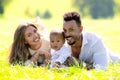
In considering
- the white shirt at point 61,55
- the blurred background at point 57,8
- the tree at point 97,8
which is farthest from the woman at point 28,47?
the tree at point 97,8

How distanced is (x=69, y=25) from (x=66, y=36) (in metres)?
0.21

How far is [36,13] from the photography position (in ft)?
446

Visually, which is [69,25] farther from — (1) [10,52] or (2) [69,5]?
(2) [69,5]

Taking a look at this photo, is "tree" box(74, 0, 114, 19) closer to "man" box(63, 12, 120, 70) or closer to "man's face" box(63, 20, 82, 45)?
"man" box(63, 12, 120, 70)

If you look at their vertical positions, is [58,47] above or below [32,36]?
below

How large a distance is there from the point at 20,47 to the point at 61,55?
50.7 inches

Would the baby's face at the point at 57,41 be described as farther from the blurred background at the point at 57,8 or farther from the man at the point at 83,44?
the blurred background at the point at 57,8

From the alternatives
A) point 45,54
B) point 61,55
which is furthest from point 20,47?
point 61,55

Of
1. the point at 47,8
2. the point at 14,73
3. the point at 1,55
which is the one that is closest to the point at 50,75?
the point at 14,73

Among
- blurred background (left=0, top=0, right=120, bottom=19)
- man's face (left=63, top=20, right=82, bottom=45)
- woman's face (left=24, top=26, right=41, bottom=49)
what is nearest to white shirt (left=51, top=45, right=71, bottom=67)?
man's face (left=63, top=20, right=82, bottom=45)

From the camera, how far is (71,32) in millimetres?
8352

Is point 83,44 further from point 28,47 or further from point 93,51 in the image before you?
point 28,47

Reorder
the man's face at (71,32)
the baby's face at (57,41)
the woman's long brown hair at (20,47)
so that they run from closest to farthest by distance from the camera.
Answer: the man's face at (71,32) < the baby's face at (57,41) < the woman's long brown hair at (20,47)

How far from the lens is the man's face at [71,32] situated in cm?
832
